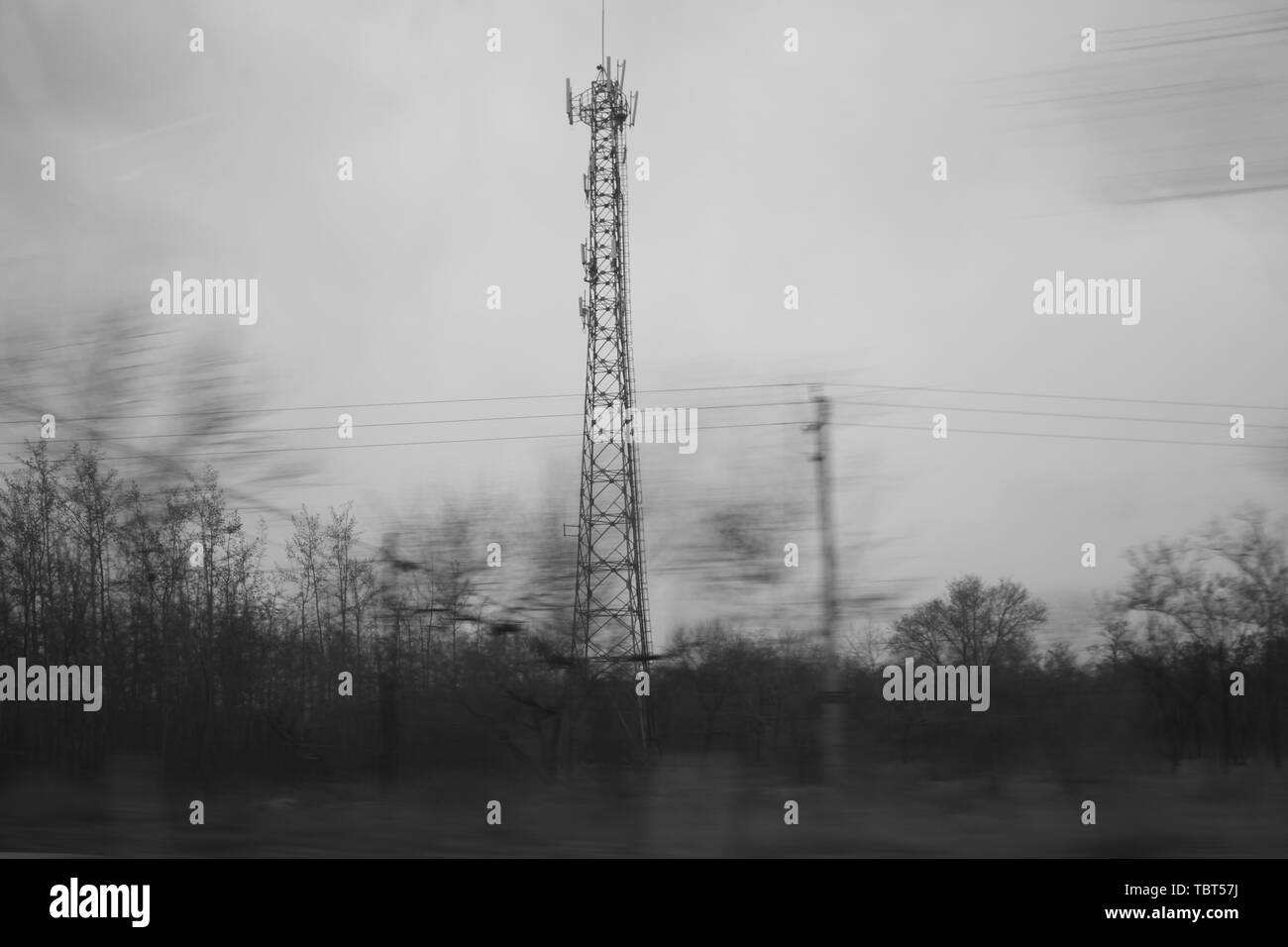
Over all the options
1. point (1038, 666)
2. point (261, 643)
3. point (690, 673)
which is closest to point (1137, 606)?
point (1038, 666)

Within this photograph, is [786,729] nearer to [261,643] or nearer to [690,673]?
[690,673]

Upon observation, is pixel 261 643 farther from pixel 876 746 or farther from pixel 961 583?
pixel 961 583

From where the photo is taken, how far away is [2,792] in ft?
24.5

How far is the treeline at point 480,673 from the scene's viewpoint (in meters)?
6.53

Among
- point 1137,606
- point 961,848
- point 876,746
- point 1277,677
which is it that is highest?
point 1137,606

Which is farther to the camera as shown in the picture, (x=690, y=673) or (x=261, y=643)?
(x=261, y=643)

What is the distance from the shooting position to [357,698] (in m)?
7.45

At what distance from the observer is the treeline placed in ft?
21.4

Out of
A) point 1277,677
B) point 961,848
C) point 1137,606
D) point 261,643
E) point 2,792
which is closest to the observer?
point 961,848

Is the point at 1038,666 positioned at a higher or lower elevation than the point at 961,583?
lower

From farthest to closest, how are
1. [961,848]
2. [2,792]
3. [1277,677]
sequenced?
[2,792]
[1277,677]
[961,848]

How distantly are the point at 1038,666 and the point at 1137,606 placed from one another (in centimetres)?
96

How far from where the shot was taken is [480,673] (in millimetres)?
7367

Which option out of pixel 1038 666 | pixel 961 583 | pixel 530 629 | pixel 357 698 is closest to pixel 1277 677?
pixel 1038 666
